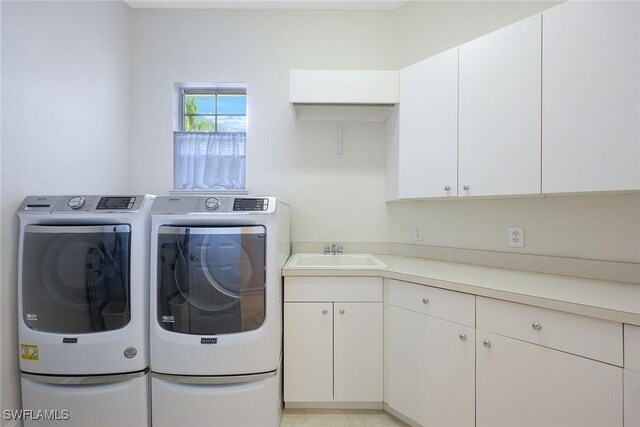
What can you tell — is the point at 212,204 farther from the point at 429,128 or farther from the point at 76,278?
the point at 429,128

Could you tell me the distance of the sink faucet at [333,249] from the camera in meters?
2.16

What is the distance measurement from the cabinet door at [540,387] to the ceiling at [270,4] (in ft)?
7.77

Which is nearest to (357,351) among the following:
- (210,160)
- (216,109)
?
(210,160)

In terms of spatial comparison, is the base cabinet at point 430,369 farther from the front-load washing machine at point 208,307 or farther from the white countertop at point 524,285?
the front-load washing machine at point 208,307

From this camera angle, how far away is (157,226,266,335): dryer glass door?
1381 mm

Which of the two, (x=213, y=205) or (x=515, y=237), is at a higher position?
(x=213, y=205)

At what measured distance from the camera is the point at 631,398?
3.07 feet

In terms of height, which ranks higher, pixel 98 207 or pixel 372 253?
pixel 98 207

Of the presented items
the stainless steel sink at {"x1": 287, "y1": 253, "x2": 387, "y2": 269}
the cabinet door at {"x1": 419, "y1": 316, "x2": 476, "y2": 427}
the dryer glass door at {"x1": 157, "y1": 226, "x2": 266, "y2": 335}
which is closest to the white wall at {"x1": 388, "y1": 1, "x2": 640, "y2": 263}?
the stainless steel sink at {"x1": 287, "y1": 253, "x2": 387, "y2": 269}

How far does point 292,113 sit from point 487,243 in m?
1.68

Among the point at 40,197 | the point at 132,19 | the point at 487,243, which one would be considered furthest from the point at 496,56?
the point at 132,19

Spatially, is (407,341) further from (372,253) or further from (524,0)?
(524,0)

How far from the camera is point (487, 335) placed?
1.23 m

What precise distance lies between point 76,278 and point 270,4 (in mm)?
2289
